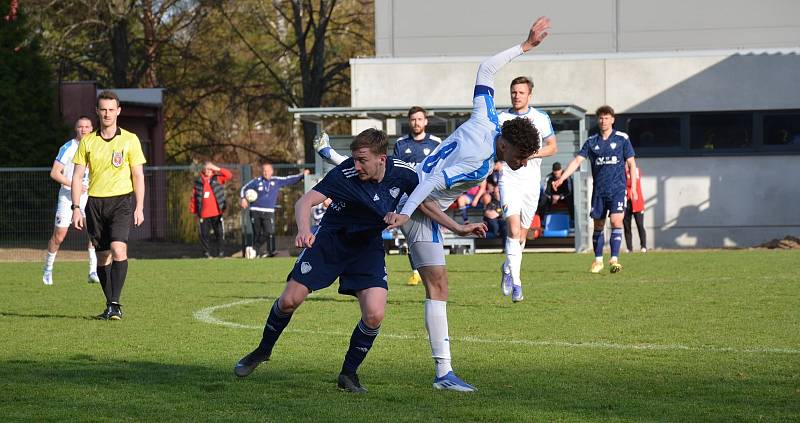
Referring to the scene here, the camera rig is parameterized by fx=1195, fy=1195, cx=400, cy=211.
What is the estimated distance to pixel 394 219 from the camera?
6629 millimetres

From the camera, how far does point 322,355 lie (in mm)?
8531

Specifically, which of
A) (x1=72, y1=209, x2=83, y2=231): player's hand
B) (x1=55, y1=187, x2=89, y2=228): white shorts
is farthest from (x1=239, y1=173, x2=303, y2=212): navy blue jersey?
(x1=72, y1=209, x2=83, y2=231): player's hand

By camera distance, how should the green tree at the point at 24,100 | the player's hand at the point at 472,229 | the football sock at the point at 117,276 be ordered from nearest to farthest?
the player's hand at the point at 472,229 → the football sock at the point at 117,276 → the green tree at the point at 24,100

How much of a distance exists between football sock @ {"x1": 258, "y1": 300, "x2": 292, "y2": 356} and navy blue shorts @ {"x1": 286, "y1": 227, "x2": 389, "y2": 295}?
25cm

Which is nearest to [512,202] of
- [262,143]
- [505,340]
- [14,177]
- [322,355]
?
[505,340]

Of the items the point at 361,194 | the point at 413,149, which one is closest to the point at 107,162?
the point at 413,149

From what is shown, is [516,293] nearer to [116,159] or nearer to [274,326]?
[116,159]

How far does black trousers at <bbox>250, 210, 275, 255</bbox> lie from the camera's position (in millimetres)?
24156

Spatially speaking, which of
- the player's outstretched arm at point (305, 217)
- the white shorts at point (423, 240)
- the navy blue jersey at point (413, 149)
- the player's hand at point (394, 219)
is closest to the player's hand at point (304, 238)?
the player's outstretched arm at point (305, 217)

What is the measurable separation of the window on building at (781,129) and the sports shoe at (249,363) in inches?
857

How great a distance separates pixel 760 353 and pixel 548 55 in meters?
20.0

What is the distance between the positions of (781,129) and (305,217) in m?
22.3

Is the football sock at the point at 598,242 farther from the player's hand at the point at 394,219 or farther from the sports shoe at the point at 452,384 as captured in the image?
the player's hand at the point at 394,219

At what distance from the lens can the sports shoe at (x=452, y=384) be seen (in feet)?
22.7
